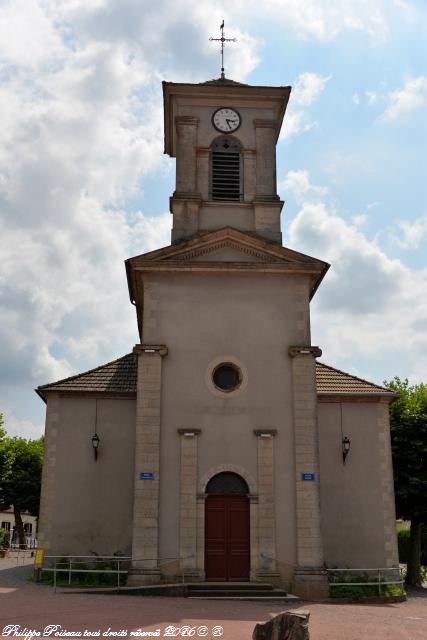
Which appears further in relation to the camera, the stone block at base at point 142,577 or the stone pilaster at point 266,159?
the stone pilaster at point 266,159

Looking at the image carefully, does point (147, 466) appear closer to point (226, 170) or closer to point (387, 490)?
point (387, 490)

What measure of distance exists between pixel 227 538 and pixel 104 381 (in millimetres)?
6796

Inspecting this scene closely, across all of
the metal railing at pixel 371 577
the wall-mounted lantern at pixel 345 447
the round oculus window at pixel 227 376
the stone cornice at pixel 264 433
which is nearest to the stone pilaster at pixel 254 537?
the stone cornice at pixel 264 433

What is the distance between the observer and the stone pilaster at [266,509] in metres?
18.2

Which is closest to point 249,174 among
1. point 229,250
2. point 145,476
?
point 229,250

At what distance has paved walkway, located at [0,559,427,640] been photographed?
40.0ft

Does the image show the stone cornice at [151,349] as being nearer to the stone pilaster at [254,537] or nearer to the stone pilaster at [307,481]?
the stone pilaster at [307,481]

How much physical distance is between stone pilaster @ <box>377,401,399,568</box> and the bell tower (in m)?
6.70

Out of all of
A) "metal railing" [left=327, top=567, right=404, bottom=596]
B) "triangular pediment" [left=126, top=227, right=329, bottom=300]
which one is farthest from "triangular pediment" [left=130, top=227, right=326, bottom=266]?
"metal railing" [left=327, top=567, right=404, bottom=596]

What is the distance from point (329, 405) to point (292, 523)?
15.9ft

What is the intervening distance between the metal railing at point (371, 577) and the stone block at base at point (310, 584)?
0.74 m

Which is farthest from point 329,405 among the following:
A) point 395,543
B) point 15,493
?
point 15,493

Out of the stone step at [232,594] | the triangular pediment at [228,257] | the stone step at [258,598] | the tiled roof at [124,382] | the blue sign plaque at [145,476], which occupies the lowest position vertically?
the stone step at [258,598]

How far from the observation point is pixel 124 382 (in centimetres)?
2273
